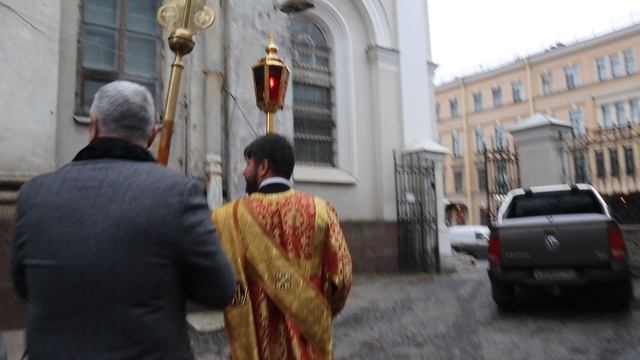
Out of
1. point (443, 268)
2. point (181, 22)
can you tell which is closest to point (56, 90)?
point (181, 22)

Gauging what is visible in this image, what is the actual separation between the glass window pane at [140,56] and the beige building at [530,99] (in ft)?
92.3

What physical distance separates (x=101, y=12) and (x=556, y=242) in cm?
694

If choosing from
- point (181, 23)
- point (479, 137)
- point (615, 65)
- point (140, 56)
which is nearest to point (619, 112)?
point (615, 65)

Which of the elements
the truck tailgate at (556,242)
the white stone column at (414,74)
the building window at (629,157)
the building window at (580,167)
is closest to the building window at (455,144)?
the building window at (629,157)

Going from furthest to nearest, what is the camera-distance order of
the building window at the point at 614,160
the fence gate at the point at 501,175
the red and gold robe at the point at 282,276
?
the building window at the point at 614,160 → the fence gate at the point at 501,175 → the red and gold robe at the point at 282,276

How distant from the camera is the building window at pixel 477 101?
149 feet

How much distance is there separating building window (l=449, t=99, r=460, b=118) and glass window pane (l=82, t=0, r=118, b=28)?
134ft

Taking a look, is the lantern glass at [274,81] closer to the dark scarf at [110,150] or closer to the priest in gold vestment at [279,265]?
the priest in gold vestment at [279,265]

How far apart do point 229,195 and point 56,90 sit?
2.63 meters

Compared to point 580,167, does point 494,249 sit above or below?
below

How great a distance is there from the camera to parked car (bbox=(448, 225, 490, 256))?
23828 millimetres

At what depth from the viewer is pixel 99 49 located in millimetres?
7973

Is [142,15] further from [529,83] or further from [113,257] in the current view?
[529,83]

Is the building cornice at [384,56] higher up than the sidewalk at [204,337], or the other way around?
the building cornice at [384,56]
